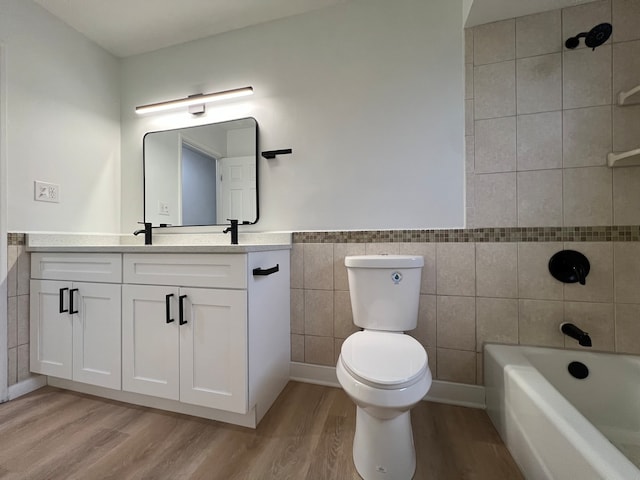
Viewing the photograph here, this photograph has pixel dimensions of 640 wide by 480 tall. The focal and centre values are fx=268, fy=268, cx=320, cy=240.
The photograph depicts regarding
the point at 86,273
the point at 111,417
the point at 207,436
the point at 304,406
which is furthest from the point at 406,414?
the point at 86,273

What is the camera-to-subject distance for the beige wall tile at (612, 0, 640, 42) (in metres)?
1.26

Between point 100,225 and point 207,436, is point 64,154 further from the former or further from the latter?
point 207,436

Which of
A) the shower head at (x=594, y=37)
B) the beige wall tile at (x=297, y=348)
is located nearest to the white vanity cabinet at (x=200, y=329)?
the beige wall tile at (x=297, y=348)

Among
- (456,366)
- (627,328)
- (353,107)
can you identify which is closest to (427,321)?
(456,366)

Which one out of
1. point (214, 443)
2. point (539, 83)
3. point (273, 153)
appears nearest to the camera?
point (214, 443)

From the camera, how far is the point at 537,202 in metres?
1.36

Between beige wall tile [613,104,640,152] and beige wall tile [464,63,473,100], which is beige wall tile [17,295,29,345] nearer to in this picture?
beige wall tile [464,63,473,100]

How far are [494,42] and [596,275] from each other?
1.28 m

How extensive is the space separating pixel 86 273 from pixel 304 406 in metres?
1.34

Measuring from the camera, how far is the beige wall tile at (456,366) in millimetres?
1414

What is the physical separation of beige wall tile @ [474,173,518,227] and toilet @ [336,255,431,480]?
458 mm

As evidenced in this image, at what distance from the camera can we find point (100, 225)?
192 cm

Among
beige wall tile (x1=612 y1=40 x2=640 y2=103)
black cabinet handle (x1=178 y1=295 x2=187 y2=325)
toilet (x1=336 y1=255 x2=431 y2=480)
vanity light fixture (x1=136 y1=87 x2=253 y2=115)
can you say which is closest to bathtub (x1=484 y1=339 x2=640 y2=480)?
toilet (x1=336 y1=255 x2=431 y2=480)

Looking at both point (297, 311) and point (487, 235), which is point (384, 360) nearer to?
point (297, 311)
